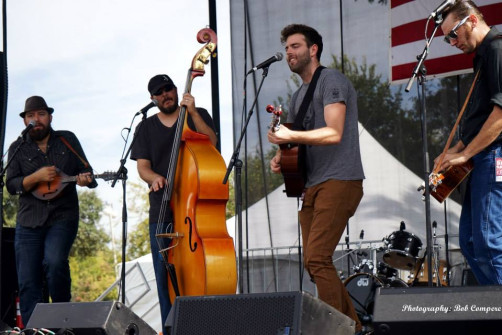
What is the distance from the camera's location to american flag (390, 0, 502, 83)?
19.2 feet

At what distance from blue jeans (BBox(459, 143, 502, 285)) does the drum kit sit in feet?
6.56

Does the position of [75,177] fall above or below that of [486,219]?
above

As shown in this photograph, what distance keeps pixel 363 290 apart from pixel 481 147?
2.41 m

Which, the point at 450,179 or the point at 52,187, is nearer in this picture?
the point at 450,179

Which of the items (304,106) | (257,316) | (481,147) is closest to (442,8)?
(481,147)

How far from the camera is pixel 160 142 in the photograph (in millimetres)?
5234

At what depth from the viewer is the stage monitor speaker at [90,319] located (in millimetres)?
3641

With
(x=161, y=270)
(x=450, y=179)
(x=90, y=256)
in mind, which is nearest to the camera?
(x=450, y=179)

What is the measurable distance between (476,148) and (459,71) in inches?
90.6

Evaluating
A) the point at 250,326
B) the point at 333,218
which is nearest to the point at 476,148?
the point at 333,218

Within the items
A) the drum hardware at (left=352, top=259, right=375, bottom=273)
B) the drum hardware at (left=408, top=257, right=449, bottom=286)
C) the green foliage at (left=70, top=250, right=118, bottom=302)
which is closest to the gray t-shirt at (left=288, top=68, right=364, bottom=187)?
the drum hardware at (left=408, top=257, right=449, bottom=286)

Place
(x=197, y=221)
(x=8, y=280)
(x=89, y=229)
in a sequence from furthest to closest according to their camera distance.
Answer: (x=89, y=229) → (x=8, y=280) → (x=197, y=221)

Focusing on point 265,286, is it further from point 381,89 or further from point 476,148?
point 476,148

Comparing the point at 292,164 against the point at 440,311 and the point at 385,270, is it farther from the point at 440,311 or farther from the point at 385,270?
the point at 385,270
